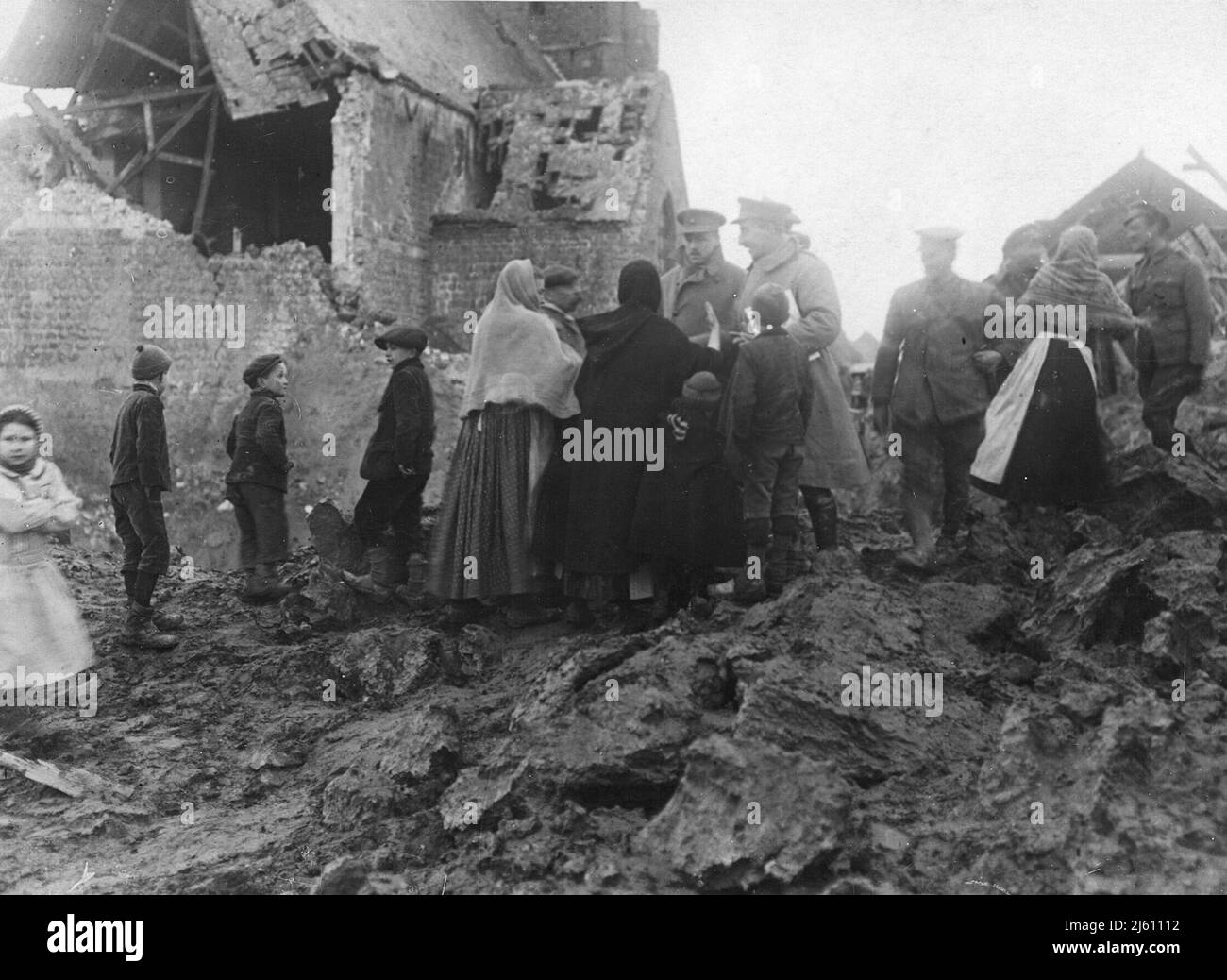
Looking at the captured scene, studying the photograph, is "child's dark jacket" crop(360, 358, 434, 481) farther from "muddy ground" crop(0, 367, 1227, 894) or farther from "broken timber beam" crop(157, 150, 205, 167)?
"broken timber beam" crop(157, 150, 205, 167)

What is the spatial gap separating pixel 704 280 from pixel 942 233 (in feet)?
4.45

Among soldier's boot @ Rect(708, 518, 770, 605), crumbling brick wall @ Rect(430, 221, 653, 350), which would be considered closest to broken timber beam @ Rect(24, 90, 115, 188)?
crumbling brick wall @ Rect(430, 221, 653, 350)

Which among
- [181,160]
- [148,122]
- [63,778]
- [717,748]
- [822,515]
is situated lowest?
[63,778]

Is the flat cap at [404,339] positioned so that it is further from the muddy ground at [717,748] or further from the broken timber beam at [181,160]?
the broken timber beam at [181,160]

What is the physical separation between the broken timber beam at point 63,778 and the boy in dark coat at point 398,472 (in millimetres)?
1974

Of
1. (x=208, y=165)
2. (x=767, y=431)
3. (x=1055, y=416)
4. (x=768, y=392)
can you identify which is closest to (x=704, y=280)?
(x=768, y=392)

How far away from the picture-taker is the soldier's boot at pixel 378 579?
6.83 metres

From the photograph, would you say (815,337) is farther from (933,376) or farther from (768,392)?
(933,376)

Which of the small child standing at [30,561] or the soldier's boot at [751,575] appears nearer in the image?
the small child standing at [30,561]

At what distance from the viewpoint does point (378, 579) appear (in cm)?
690

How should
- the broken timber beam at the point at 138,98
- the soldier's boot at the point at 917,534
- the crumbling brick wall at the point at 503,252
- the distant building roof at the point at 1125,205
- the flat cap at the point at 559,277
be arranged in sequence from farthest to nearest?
the crumbling brick wall at the point at 503,252
the broken timber beam at the point at 138,98
the distant building roof at the point at 1125,205
the soldier's boot at the point at 917,534
the flat cap at the point at 559,277

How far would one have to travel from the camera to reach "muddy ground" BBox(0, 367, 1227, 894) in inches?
154

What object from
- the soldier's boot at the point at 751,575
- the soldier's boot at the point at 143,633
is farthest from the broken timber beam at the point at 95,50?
the soldier's boot at the point at 751,575
